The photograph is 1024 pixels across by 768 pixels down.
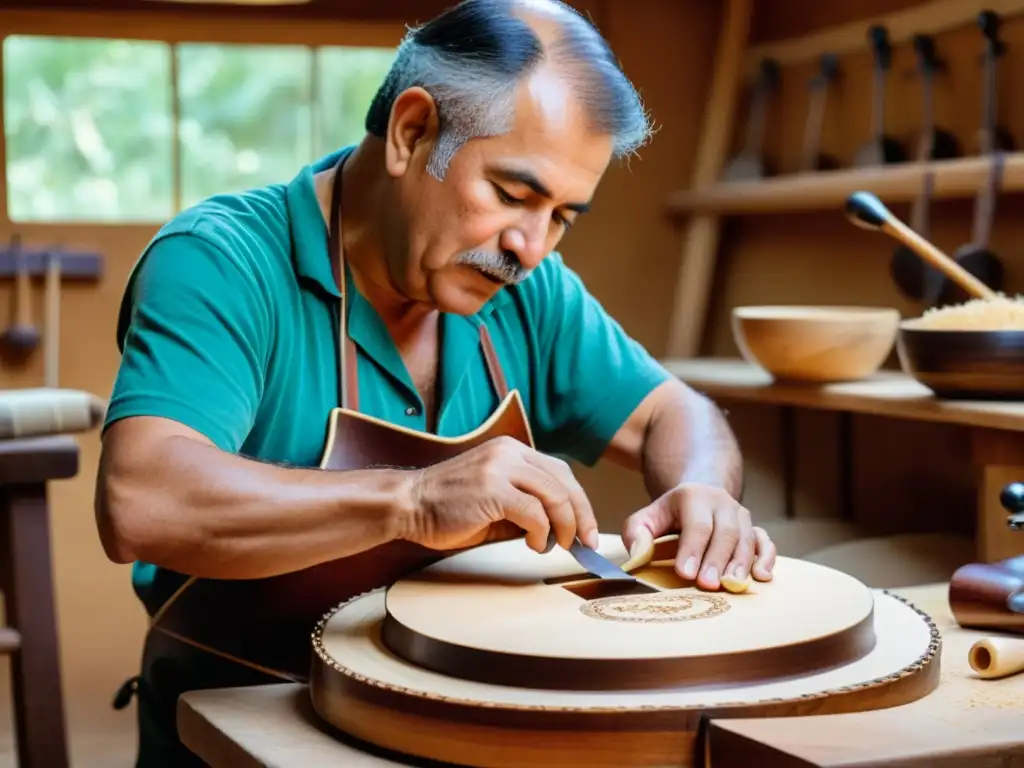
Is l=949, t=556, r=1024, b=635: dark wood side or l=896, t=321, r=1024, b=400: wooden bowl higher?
l=896, t=321, r=1024, b=400: wooden bowl

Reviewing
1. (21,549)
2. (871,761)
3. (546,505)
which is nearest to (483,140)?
(546,505)

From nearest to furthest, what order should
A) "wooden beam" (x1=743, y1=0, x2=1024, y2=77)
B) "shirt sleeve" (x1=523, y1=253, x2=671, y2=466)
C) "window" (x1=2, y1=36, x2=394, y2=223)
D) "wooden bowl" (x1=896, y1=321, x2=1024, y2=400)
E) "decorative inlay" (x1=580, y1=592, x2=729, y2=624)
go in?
"decorative inlay" (x1=580, y1=592, x2=729, y2=624) < "shirt sleeve" (x1=523, y1=253, x2=671, y2=466) < "wooden bowl" (x1=896, y1=321, x2=1024, y2=400) < "wooden beam" (x1=743, y1=0, x2=1024, y2=77) < "window" (x1=2, y1=36, x2=394, y2=223)

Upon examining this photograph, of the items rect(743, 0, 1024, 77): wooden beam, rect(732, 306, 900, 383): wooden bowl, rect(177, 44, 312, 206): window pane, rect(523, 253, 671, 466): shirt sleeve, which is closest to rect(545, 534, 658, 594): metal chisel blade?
rect(523, 253, 671, 466): shirt sleeve

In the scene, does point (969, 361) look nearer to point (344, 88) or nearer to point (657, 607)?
point (657, 607)

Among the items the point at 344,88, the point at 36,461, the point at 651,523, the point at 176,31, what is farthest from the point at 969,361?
the point at 176,31

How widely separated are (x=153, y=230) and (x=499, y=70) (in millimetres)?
2219

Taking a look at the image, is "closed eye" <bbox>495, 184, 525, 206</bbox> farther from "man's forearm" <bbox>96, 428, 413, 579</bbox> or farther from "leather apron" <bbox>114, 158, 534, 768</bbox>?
"man's forearm" <bbox>96, 428, 413, 579</bbox>

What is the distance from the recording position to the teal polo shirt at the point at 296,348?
1.58 metres

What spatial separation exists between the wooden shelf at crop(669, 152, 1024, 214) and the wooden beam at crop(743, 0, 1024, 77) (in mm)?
298

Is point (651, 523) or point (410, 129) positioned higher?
point (410, 129)

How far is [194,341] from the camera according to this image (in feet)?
5.21

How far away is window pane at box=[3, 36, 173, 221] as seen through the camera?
11.9ft

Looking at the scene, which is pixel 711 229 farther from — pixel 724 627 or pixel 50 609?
pixel 724 627

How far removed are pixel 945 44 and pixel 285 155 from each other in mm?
1748
